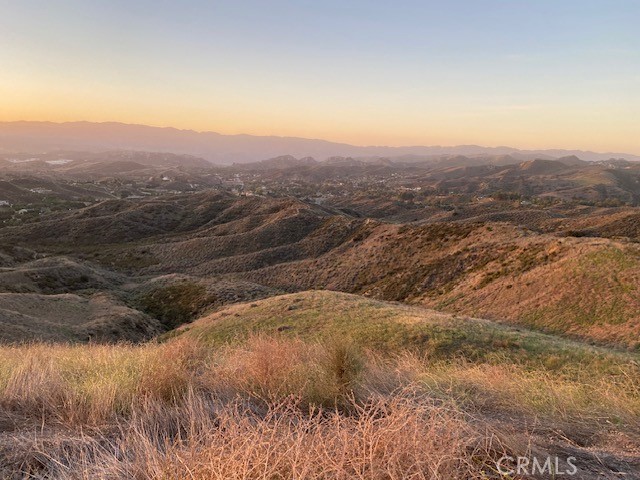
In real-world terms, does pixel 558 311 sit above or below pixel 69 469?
below

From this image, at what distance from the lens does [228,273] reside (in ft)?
173

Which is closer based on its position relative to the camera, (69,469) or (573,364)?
(69,469)

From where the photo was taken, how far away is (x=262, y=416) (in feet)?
16.4

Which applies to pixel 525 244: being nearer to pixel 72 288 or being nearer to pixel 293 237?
pixel 293 237

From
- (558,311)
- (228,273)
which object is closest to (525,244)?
(558,311)

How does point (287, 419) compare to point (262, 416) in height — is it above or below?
above

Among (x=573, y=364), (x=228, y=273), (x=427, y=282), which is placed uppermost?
(x=573, y=364)

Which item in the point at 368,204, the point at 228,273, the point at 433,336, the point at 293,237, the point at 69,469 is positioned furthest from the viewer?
the point at 368,204

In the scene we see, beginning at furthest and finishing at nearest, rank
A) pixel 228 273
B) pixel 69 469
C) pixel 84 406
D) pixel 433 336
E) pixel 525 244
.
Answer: pixel 228 273 → pixel 525 244 → pixel 433 336 → pixel 84 406 → pixel 69 469

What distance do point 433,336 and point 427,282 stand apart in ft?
75.0

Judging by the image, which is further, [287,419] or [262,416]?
[262,416]

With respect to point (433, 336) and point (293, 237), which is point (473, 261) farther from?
point (293, 237)

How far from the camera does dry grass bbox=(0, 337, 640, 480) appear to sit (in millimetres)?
2889

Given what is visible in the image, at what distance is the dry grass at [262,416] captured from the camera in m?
2.89
